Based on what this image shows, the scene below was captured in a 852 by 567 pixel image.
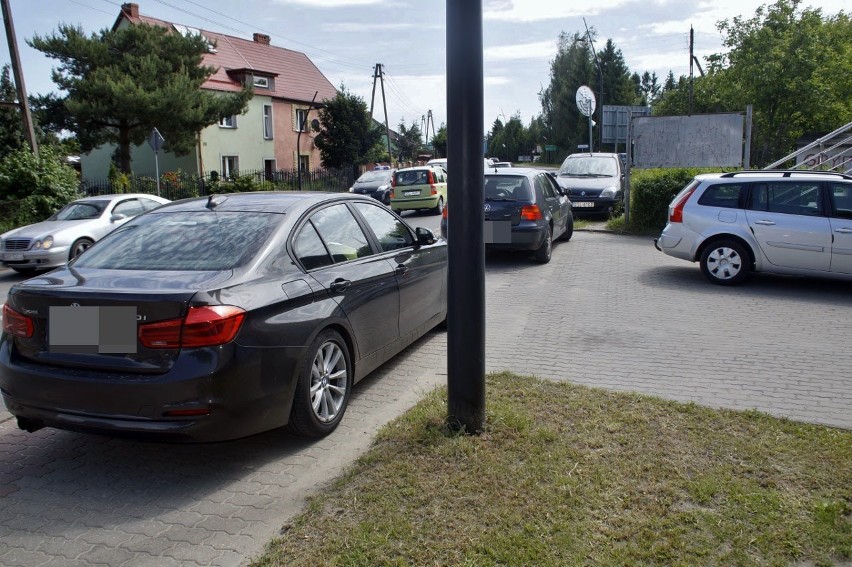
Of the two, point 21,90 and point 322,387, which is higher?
point 21,90

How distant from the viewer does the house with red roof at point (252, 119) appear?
40031 mm

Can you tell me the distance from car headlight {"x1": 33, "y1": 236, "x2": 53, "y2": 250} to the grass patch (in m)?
10.8

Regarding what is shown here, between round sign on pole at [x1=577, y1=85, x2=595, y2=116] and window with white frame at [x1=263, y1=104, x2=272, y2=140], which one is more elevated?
window with white frame at [x1=263, y1=104, x2=272, y2=140]

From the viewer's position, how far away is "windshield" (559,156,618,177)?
66.2ft

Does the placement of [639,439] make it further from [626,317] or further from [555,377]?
[626,317]

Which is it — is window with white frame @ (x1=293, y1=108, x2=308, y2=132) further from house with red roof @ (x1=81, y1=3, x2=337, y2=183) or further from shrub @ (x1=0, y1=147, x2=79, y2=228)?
shrub @ (x1=0, y1=147, x2=79, y2=228)

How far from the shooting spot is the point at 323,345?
4.56 metres

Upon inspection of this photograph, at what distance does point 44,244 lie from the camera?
12977 millimetres

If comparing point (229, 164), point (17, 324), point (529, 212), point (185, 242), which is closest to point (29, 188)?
point (529, 212)

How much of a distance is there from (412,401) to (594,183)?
601 inches

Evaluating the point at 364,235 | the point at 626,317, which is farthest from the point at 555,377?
the point at 626,317

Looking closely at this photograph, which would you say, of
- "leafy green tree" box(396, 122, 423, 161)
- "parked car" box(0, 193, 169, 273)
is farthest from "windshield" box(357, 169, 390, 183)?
"leafy green tree" box(396, 122, 423, 161)

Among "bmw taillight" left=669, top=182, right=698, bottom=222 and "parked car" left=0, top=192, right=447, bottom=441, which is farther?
"bmw taillight" left=669, top=182, right=698, bottom=222

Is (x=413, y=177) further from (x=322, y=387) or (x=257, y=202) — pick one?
(x=322, y=387)
